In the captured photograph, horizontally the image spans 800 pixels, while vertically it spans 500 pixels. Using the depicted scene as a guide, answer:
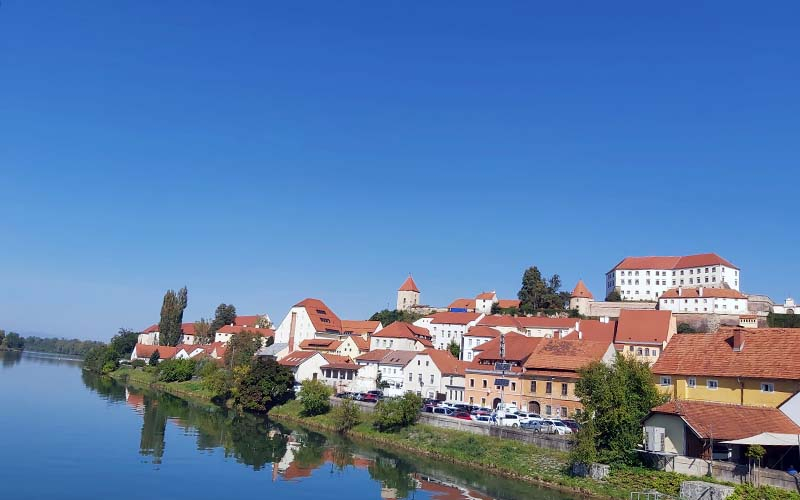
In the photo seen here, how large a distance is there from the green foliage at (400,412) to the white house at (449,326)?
41.0 meters

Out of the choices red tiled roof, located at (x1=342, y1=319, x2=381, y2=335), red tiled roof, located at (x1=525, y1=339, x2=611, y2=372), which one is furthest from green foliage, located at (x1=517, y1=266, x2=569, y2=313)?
red tiled roof, located at (x1=525, y1=339, x2=611, y2=372)

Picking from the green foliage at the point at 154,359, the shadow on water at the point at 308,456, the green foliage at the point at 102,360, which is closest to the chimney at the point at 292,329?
the shadow on water at the point at 308,456

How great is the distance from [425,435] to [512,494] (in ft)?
41.7

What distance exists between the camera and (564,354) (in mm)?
51406

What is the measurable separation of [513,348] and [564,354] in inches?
252

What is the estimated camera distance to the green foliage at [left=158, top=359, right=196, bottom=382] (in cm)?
8531

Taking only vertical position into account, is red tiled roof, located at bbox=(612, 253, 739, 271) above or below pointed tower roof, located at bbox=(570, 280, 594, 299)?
above

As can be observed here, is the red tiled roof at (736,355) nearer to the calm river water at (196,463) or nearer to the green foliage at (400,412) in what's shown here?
the calm river water at (196,463)

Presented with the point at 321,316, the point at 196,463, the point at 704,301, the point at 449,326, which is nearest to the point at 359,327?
the point at 321,316

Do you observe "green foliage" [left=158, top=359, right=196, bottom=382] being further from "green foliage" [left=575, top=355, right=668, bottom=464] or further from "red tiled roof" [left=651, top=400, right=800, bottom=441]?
"red tiled roof" [left=651, top=400, right=800, bottom=441]

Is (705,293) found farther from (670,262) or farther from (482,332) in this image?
(482,332)

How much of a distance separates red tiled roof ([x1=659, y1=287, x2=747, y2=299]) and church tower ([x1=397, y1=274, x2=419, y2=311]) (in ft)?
151

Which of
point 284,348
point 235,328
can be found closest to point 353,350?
point 284,348

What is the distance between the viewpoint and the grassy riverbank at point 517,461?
30453 mm
